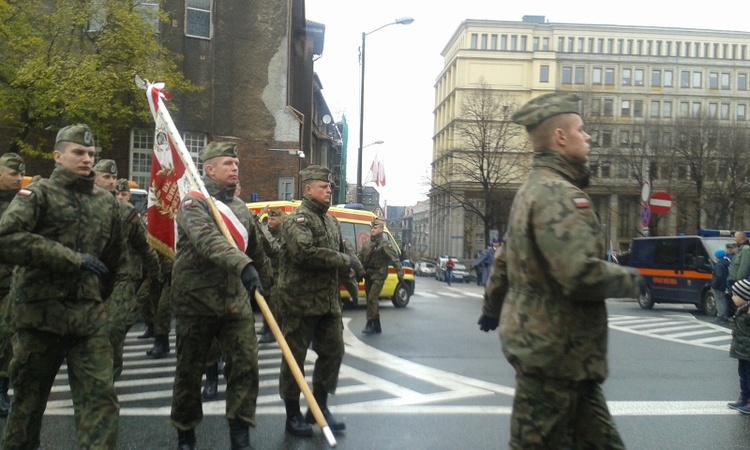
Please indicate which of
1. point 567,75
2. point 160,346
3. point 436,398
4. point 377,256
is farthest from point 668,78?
point 436,398

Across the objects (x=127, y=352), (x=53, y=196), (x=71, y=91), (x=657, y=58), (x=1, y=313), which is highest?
A: (x=657, y=58)

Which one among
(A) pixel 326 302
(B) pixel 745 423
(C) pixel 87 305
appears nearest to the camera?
(C) pixel 87 305

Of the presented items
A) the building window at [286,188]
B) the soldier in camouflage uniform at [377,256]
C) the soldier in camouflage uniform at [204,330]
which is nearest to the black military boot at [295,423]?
the soldier in camouflage uniform at [204,330]

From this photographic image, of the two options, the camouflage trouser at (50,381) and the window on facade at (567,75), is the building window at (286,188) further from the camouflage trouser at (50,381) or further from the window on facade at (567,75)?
the window on facade at (567,75)

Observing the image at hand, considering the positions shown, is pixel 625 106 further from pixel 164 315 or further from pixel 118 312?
pixel 118 312

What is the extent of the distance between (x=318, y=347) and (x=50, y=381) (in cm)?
221

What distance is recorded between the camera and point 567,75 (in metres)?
96.9

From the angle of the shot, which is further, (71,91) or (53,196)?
(71,91)

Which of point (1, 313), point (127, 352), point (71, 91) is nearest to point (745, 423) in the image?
point (1, 313)

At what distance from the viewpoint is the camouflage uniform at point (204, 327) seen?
527cm

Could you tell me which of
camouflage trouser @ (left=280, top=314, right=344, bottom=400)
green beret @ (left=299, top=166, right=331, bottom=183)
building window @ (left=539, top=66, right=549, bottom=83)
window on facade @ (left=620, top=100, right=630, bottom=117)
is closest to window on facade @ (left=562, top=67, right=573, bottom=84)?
building window @ (left=539, top=66, right=549, bottom=83)

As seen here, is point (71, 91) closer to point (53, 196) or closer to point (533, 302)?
point (53, 196)

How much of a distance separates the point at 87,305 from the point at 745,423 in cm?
563

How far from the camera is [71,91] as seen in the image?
70.7ft
